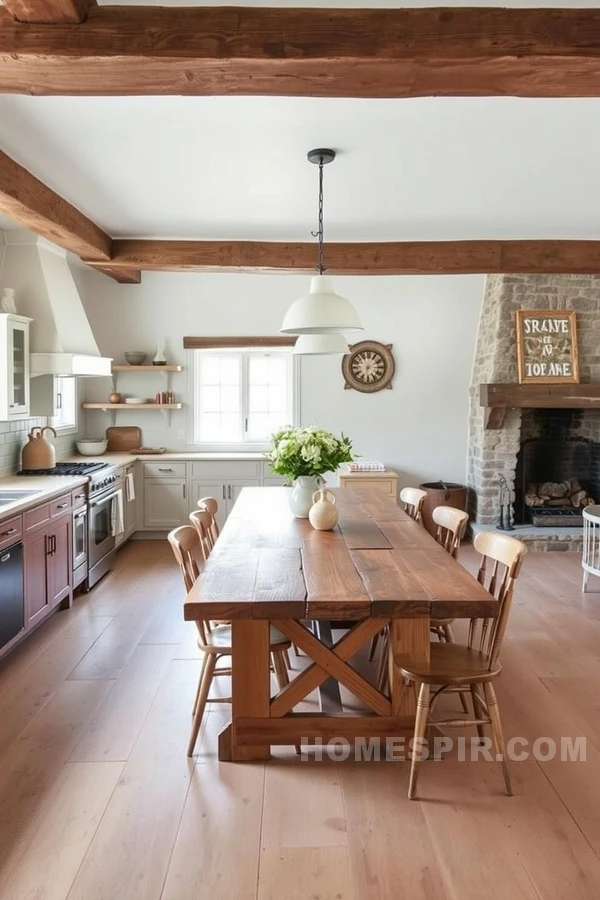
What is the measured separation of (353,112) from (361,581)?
2.11 meters

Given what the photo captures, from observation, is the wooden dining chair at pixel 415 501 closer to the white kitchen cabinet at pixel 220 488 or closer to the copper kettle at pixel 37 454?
the white kitchen cabinet at pixel 220 488

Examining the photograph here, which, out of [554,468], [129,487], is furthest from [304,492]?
[554,468]

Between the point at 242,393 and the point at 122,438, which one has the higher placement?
the point at 242,393

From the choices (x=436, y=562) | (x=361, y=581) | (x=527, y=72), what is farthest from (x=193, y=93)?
(x=436, y=562)

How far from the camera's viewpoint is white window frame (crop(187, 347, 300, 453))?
22.2 ft

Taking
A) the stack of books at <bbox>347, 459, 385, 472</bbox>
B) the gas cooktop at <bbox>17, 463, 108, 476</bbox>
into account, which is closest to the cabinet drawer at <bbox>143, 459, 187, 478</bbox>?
the gas cooktop at <bbox>17, 463, 108, 476</bbox>

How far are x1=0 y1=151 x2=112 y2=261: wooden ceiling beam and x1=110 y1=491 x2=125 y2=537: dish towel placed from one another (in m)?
2.03

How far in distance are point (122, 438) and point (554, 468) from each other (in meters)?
4.64

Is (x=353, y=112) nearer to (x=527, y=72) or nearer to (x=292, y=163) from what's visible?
(x=292, y=163)

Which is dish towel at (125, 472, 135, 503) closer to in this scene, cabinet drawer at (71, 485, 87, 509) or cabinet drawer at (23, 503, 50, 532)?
cabinet drawer at (71, 485, 87, 509)

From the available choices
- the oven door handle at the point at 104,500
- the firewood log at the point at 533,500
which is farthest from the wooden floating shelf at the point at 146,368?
the firewood log at the point at 533,500

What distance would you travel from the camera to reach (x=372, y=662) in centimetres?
361

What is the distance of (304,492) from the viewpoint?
3.69 m

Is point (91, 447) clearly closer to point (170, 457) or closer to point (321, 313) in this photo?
point (170, 457)
